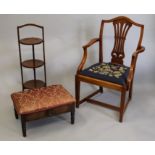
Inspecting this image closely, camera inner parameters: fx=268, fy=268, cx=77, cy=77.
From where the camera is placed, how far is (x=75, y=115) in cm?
290

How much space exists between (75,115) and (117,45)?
94 centimetres

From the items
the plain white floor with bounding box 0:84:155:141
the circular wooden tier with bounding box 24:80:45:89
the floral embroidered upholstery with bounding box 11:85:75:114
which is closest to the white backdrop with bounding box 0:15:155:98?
the circular wooden tier with bounding box 24:80:45:89

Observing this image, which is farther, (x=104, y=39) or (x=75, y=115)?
(x=104, y=39)

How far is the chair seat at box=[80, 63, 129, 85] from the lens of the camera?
2695 mm

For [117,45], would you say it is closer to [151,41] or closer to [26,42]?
[151,41]

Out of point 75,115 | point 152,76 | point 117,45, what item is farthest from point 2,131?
point 152,76

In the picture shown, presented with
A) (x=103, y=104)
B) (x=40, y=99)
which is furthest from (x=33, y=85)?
(x=103, y=104)

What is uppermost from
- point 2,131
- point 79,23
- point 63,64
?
point 79,23

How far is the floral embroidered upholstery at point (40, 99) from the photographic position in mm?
2471

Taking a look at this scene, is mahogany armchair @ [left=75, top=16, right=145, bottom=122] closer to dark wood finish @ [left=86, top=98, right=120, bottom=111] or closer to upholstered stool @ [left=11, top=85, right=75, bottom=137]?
dark wood finish @ [left=86, top=98, right=120, bottom=111]

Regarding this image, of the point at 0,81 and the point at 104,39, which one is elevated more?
the point at 104,39

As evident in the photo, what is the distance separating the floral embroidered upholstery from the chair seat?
14.5 inches

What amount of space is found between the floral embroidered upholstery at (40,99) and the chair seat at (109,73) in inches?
14.5

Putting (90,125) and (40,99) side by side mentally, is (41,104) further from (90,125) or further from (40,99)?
(90,125)
